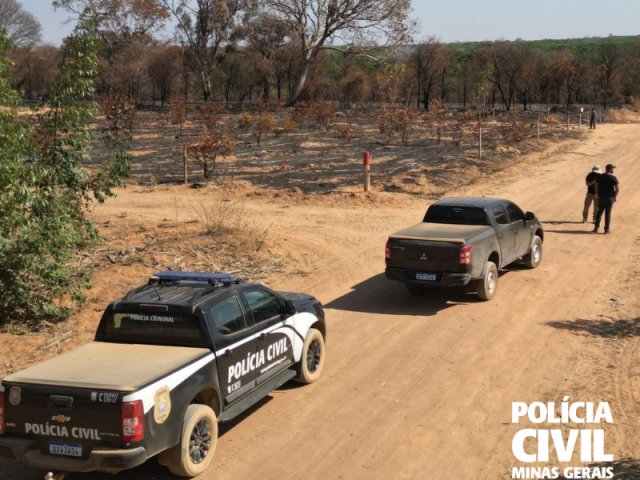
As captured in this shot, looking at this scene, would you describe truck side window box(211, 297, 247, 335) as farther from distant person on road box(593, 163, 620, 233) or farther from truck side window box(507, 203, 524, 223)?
distant person on road box(593, 163, 620, 233)

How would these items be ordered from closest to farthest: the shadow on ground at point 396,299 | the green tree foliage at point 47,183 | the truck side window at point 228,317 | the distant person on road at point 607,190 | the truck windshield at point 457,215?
1. the truck side window at point 228,317
2. the green tree foliage at point 47,183
3. the shadow on ground at point 396,299
4. the truck windshield at point 457,215
5. the distant person on road at point 607,190

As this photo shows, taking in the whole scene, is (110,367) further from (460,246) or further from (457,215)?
(457,215)

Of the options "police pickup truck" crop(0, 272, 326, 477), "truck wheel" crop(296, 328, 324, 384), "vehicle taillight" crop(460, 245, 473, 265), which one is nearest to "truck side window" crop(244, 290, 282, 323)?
"police pickup truck" crop(0, 272, 326, 477)

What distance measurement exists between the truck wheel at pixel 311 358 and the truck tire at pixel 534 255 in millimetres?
6869

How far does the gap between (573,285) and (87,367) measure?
32.3 feet

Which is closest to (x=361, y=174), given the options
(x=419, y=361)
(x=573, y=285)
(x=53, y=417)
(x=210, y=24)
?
(x=573, y=285)

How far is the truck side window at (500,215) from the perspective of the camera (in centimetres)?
1303

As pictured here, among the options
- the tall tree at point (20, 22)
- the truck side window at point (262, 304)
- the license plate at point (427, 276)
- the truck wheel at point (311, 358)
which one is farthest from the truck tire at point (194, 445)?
the tall tree at point (20, 22)

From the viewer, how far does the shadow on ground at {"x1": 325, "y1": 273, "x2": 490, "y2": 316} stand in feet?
39.8

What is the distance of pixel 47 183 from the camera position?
10586 mm

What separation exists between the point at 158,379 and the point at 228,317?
1.45m

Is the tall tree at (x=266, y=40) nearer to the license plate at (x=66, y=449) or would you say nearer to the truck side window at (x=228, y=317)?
the truck side window at (x=228, y=317)

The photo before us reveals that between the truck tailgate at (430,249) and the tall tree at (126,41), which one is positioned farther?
the tall tree at (126,41)

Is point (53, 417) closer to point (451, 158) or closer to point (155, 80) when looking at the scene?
point (451, 158)
